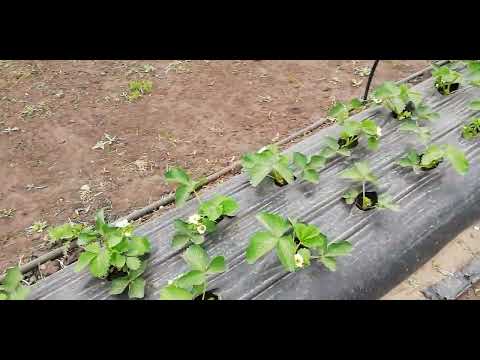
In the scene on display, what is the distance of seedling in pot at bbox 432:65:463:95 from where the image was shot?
2.73 m

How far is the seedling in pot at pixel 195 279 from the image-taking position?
1698mm

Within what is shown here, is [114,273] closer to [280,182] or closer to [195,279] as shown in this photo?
[195,279]

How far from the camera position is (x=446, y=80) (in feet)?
9.00

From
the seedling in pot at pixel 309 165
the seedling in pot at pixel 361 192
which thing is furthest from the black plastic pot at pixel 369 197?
the seedling in pot at pixel 309 165

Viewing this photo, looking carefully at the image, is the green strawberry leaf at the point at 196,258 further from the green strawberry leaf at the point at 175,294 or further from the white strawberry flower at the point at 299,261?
the white strawberry flower at the point at 299,261

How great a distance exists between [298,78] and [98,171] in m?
1.90

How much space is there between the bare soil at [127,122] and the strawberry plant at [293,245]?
1171mm

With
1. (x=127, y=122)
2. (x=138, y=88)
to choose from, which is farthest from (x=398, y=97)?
(x=138, y=88)

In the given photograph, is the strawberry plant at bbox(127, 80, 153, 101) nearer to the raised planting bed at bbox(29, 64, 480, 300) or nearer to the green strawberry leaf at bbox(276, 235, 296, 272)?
the raised planting bed at bbox(29, 64, 480, 300)

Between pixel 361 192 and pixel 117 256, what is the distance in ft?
4.25

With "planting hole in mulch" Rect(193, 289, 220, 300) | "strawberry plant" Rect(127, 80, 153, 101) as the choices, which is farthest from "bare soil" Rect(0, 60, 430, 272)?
"planting hole in mulch" Rect(193, 289, 220, 300)

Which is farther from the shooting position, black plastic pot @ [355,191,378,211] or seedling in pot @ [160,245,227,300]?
black plastic pot @ [355,191,378,211]

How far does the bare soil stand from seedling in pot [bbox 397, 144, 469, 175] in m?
1.08

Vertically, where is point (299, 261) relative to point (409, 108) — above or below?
below
